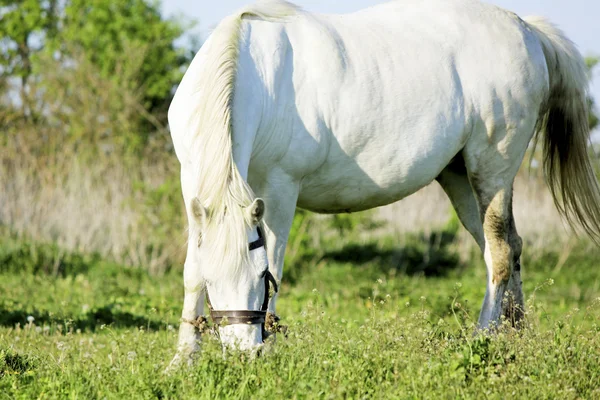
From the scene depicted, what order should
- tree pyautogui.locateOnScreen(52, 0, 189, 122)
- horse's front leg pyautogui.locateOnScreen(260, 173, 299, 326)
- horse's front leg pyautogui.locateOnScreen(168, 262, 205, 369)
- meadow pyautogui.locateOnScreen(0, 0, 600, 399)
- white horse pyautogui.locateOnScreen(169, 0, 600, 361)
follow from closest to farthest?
meadow pyautogui.locateOnScreen(0, 0, 600, 399), white horse pyautogui.locateOnScreen(169, 0, 600, 361), horse's front leg pyautogui.locateOnScreen(168, 262, 205, 369), horse's front leg pyautogui.locateOnScreen(260, 173, 299, 326), tree pyautogui.locateOnScreen(52, 0, 189, 122)

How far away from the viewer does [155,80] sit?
75.7 ft

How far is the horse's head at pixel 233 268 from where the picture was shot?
363 centimetres

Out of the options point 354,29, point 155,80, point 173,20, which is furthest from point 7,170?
point 173,20

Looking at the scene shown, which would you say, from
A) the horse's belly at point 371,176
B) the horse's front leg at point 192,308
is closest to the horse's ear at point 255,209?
the horse's front leg at point 192,308

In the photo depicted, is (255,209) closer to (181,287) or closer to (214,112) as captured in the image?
(214,112)

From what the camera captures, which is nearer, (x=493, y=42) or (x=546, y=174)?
(x=493, y=42)

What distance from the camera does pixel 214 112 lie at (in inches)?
157

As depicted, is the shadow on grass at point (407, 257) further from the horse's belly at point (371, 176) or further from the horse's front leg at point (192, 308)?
→ the horse's front leg at point (192, 308)

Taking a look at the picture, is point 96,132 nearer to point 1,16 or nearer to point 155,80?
point 155,80

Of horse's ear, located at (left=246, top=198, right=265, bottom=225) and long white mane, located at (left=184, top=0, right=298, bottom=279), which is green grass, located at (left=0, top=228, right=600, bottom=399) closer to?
long white mane, located at (left=184, top=0, right=298, bottom=279)

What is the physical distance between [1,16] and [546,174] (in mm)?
23222

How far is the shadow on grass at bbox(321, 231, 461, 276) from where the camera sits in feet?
36.3

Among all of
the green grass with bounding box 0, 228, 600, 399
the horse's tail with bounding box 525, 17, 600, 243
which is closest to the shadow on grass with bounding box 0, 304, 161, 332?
the green grass with bounding box 0, 228, 600, 399

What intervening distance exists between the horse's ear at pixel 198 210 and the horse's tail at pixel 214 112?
8 centimetres
